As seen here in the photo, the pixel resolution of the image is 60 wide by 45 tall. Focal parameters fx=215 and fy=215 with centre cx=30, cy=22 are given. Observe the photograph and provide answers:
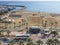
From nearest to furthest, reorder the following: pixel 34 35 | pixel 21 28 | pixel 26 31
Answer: pixel 34 35
pixel 26 31
pixel 21 28

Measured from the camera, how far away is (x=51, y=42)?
9.92 meters

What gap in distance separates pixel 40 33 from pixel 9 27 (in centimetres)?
278

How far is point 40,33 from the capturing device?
14.0 m

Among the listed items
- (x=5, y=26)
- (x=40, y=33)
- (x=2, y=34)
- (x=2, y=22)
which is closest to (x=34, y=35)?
(x=40, y=33)

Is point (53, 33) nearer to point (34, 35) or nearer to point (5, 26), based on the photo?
point (34, 35)

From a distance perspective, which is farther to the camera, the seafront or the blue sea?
the blue sea

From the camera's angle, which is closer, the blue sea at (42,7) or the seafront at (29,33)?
the seafront at (29,33)

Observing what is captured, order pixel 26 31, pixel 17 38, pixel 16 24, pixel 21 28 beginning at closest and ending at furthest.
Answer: pixel 17 38 → pixel 26 31 → pixel 21 28 → pixel 16 24

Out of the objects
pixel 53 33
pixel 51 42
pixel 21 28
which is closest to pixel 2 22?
pixel 21 28

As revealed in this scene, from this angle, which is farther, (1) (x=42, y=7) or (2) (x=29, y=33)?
(1) (x=42, y=7)

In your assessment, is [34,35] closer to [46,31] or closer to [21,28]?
[46,31]

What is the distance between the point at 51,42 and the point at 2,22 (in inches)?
318

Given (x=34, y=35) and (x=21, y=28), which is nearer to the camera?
(x=34, y=35)

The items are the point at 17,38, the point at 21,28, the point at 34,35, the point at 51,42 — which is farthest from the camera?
the point at 21,28
